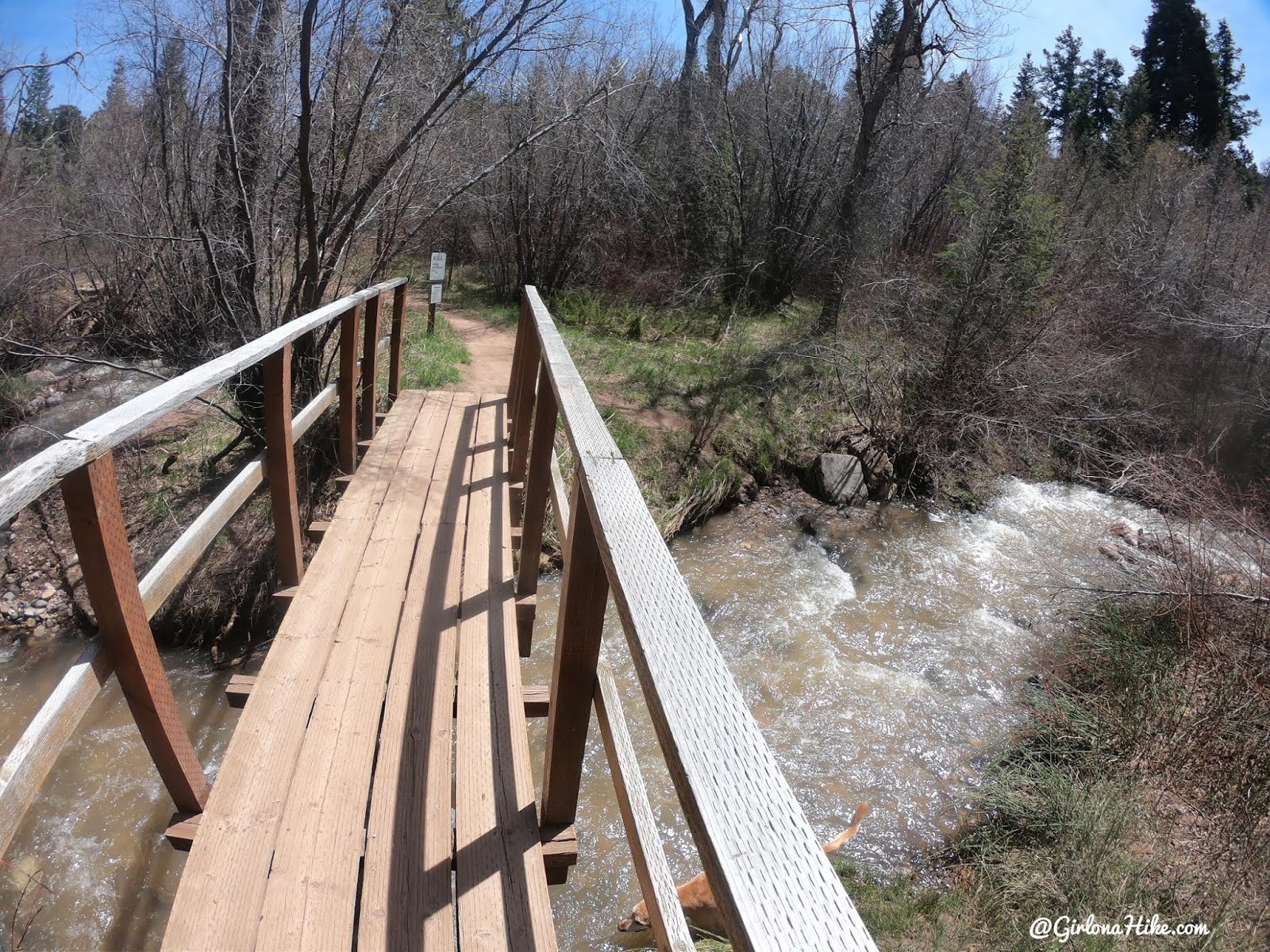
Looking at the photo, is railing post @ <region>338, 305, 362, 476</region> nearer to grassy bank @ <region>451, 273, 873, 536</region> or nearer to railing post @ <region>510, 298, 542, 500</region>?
railing post @ <region>510, 298, 542, 500</region>

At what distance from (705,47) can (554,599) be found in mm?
16612

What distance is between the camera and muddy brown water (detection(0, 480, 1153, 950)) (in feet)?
11.9

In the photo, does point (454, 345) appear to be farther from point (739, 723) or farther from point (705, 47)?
point (705, 47)

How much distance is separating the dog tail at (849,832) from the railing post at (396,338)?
4634 mm

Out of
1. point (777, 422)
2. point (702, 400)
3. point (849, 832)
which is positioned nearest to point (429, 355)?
point (702, 400)

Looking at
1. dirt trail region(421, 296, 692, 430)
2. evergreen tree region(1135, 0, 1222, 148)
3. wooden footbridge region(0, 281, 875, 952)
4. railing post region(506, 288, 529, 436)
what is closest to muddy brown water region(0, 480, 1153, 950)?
dirt trail region(421, 296, 692, 430)

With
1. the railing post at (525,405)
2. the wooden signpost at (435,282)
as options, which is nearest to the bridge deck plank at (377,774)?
the railing post at (525,405)

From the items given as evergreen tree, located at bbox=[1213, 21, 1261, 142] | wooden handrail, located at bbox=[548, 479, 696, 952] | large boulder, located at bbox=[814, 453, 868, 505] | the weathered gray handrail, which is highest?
evergreen tree, located at bbox=[1213, 21, 1261, 142]

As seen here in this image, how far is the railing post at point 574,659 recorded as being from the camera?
1.62 m

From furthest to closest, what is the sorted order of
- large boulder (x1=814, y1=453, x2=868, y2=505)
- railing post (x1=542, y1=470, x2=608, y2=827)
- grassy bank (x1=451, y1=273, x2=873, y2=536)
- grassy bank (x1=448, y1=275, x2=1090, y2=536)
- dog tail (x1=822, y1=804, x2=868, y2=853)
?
large boulder (x1=814, y1=453, x2=868, y2=505)
grassy bank (x1=448, y1=275, x2=1090, y2=536)
grassy bank (x1=451, y1=273, x2=873, y2=536)
dog tail (x1=822, y1=804, x2=868, y2=853)
railing post (x1=542, y1=470, x2=608, y2=827)

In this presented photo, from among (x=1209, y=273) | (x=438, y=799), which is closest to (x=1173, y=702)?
(x=438, y=799)

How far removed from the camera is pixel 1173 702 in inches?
189

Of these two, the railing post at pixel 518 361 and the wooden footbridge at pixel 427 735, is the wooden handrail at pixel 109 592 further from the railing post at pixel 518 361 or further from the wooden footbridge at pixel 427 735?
the railing post at pixel 518 361

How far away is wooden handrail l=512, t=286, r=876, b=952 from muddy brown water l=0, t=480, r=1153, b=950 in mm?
3062
